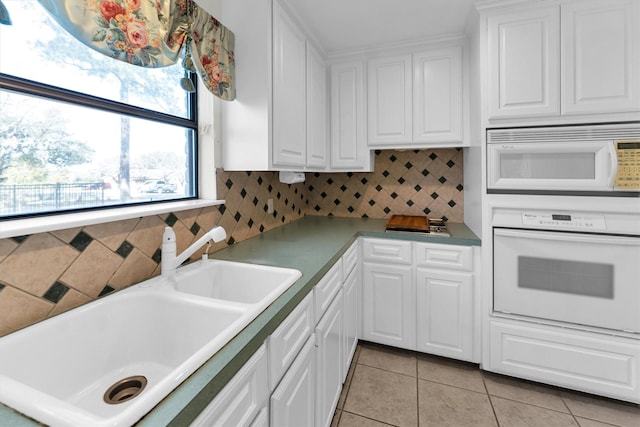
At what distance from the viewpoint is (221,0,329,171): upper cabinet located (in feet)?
5.06

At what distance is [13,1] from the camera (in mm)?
885

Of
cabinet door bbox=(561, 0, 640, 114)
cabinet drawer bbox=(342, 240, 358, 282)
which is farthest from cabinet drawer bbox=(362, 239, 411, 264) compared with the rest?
cabinet door bbox=(561, 0, 640, 114)

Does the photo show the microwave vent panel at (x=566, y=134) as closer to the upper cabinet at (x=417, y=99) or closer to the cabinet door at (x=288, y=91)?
the upper cabinet at (x=417, y=99)

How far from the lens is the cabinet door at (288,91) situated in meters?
1.62

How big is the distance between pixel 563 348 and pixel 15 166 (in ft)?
8.67

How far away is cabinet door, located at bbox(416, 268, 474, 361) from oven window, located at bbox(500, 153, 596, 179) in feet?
2.29

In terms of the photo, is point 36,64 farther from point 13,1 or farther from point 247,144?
point 247,144

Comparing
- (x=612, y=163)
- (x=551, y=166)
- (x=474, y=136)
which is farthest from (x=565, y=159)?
(x=474, y=136)

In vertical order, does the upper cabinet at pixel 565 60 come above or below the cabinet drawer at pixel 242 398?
above

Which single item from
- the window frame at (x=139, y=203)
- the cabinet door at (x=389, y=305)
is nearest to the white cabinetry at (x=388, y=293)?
the cabinet door at (x=389, y=305)

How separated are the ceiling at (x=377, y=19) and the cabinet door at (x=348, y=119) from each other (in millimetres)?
214

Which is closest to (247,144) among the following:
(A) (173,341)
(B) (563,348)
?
(A) (173,341)

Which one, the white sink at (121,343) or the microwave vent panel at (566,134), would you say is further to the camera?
the microwave vent panel at (566,134)

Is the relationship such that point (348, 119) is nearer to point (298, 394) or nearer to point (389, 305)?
point (389, 305)
